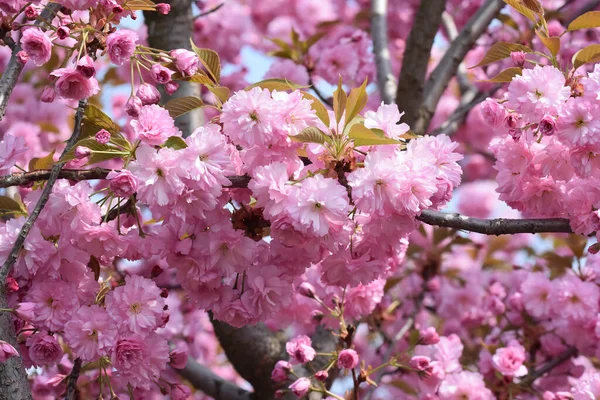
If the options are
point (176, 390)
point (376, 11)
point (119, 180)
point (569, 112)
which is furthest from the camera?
point (376, 11)

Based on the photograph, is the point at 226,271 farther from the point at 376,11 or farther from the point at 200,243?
the point at 376,11

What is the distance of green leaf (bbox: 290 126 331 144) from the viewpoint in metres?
1.57

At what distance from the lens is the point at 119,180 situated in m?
1.52

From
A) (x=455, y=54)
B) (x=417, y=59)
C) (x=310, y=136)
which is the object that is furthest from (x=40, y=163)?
(x=455, y=54)

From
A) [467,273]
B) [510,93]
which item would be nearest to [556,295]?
Answer: [467,273]

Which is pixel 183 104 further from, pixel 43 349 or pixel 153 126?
pixel 43 349

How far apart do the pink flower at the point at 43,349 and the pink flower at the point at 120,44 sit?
2.07ft

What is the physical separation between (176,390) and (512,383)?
4.44 ft

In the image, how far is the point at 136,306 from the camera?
169 centimetres

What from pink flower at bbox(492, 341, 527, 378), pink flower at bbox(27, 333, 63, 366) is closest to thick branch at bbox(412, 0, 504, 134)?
pink flower at bbox(492, 341, 527, 378)

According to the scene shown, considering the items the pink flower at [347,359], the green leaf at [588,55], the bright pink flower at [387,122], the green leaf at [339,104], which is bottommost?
the pink flower at [347,359]

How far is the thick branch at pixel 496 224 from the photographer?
1.68 m

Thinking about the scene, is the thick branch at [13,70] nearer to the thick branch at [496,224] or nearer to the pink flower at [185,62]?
the pink flower at [185,62]

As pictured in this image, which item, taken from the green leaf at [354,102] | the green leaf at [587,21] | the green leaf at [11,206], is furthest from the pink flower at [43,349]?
the green leaf at [587,21]
